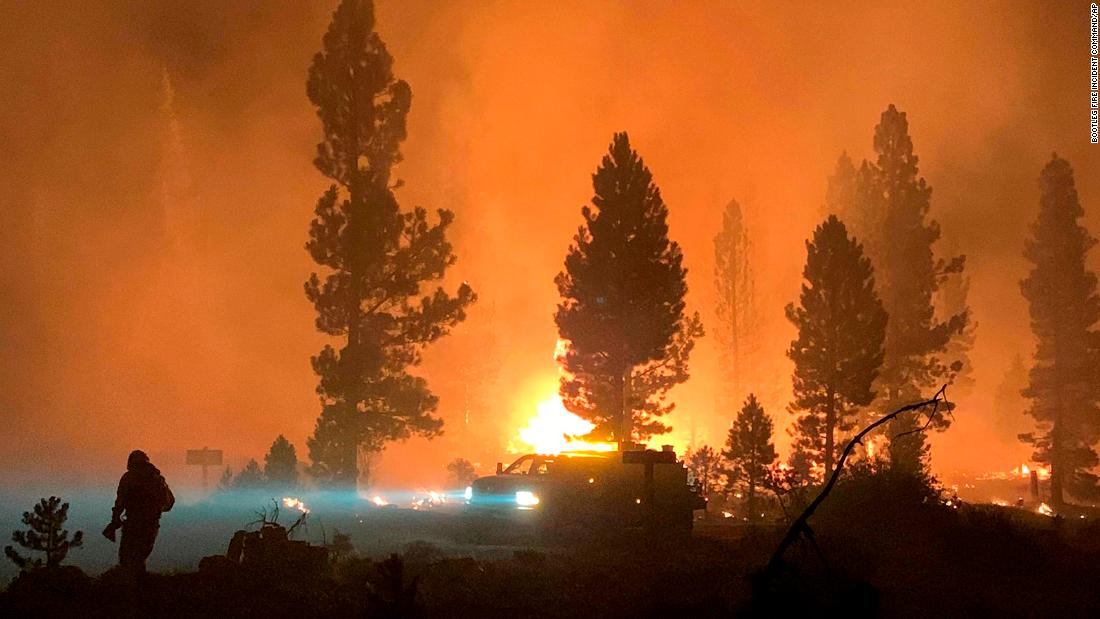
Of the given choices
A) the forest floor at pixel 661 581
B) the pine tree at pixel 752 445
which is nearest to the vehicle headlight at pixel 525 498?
the forest floor at pixel 661 581

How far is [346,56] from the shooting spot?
3300cm

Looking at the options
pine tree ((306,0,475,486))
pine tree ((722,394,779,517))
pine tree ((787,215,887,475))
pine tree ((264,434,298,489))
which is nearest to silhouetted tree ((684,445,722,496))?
pine tree ((722,394,779,517))

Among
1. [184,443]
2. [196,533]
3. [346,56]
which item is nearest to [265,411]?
[184,443]

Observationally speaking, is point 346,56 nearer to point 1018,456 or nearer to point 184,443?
point 184,443

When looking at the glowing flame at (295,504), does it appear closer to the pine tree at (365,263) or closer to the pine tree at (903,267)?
the pine tree at (365,263)

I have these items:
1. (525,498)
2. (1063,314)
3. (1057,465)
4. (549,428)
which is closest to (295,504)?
(525,498)

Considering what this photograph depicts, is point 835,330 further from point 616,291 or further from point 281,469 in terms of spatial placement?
point 281,469

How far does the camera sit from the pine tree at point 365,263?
3130 centimetres

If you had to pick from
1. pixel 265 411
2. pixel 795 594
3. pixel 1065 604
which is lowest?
pixel 1065 604

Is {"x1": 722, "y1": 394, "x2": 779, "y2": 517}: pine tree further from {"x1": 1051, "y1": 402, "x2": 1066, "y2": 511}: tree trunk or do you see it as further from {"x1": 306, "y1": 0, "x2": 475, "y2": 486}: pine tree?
{"x1": 1051, "y1": 402, "x2": 1066, "y2": 511}: tree trunk

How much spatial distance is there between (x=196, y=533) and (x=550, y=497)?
30.5 ft

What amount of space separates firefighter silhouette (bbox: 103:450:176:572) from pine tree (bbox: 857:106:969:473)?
34.2 meters

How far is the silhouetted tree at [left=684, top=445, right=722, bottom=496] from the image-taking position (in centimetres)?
3194

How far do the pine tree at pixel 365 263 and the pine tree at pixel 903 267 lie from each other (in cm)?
2198
